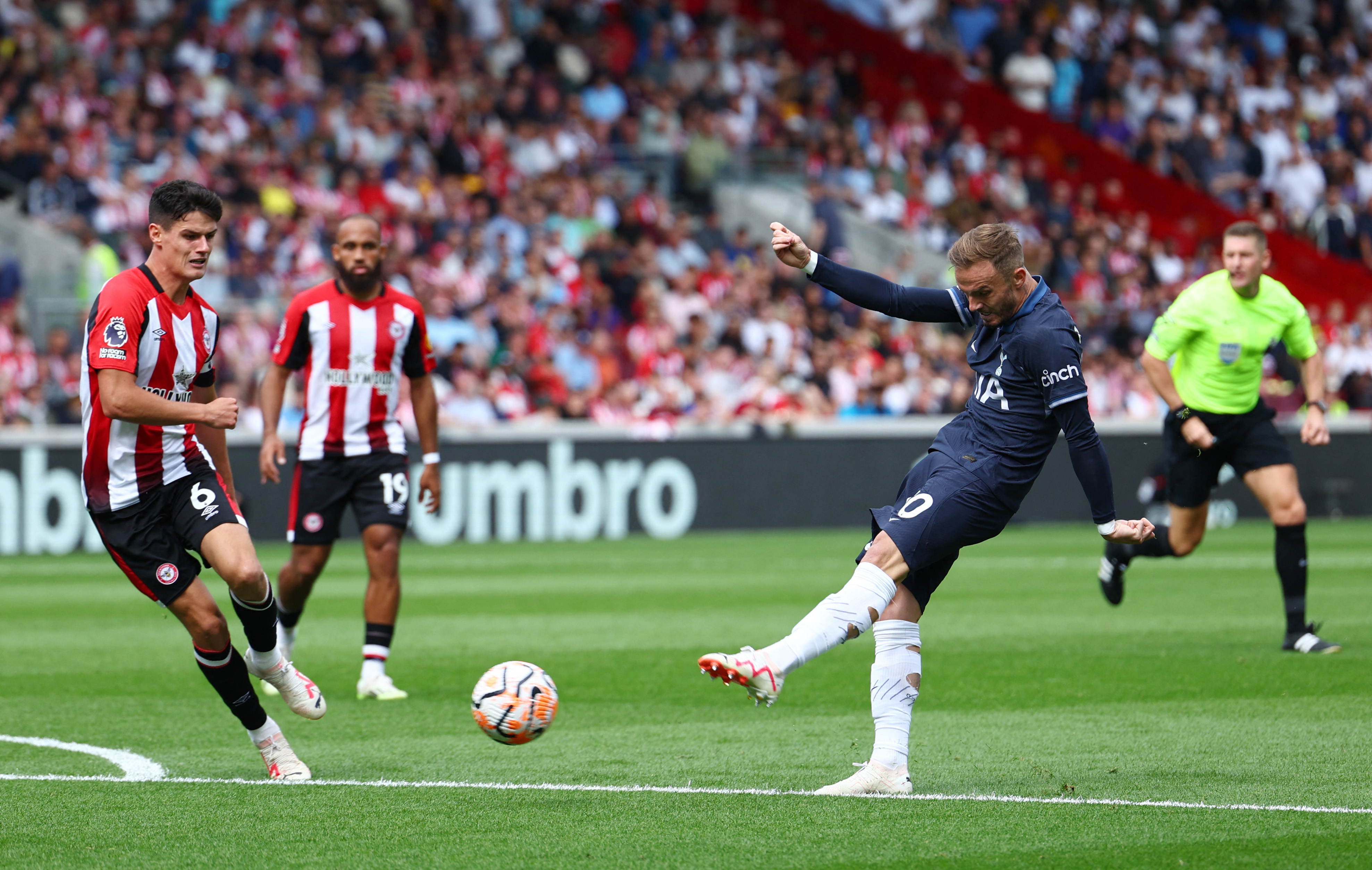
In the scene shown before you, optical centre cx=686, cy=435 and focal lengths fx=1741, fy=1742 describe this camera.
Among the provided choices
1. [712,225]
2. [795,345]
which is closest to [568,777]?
[795,345]

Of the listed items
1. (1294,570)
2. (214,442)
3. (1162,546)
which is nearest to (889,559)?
(214,442)

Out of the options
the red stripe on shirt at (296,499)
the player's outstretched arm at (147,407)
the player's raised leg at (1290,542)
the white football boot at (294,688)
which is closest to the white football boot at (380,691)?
the red stripe on shirt at (296,499)

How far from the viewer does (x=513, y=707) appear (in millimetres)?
6160

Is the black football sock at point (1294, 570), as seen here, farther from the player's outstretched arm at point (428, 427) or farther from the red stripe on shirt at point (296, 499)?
the red stripe on shirt at point (296, 499)

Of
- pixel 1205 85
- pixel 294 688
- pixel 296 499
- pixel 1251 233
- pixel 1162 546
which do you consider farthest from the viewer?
pixel 1205 85

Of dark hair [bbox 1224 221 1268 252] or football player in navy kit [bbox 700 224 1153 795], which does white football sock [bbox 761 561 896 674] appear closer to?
football player in navy kit [bbox 700 224 1153 795]

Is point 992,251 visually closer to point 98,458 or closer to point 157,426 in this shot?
point 157,426

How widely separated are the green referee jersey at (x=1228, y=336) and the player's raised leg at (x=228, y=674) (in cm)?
576

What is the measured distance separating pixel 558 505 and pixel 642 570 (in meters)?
4.01

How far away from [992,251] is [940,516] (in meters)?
0.93

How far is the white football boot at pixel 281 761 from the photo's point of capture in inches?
251

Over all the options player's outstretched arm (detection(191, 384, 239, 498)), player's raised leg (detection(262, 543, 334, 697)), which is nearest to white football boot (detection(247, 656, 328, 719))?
player's outstretched arm (detection(191, 384, 239, 498))

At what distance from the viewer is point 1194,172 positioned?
31312mm

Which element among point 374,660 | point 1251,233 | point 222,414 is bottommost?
point 374,660
